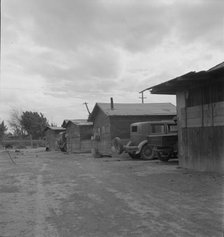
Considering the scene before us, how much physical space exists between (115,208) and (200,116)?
771 cm

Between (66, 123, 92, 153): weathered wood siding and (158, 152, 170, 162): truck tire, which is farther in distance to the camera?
(66, 123, 92, 153): weathered wood siding

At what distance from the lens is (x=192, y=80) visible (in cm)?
1371

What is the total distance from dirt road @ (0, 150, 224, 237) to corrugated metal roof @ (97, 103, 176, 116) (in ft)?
58.3

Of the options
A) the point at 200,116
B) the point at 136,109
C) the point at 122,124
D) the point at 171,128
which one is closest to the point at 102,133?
the point at 122,124

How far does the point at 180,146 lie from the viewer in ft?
54.3

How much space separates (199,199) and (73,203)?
2987 millimetres

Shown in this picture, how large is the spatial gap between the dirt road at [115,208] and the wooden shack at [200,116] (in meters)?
1.38

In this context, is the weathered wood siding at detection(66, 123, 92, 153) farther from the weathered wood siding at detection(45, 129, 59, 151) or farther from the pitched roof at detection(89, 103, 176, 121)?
the weathered wood siding at detection(45, 129, 59, 151)

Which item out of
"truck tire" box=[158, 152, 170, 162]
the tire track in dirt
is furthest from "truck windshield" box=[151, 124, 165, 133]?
the tire track in dirt

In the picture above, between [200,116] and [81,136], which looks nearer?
[200,116]

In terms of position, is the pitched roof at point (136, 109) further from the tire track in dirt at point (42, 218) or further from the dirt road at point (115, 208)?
the tire track in dirt at point (42, 218)

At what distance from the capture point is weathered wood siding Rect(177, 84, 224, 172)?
536 inches

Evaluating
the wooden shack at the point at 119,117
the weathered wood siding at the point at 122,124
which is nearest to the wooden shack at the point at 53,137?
the wooden shack at the point at 119,117

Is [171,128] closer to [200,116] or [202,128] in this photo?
[200,116]
